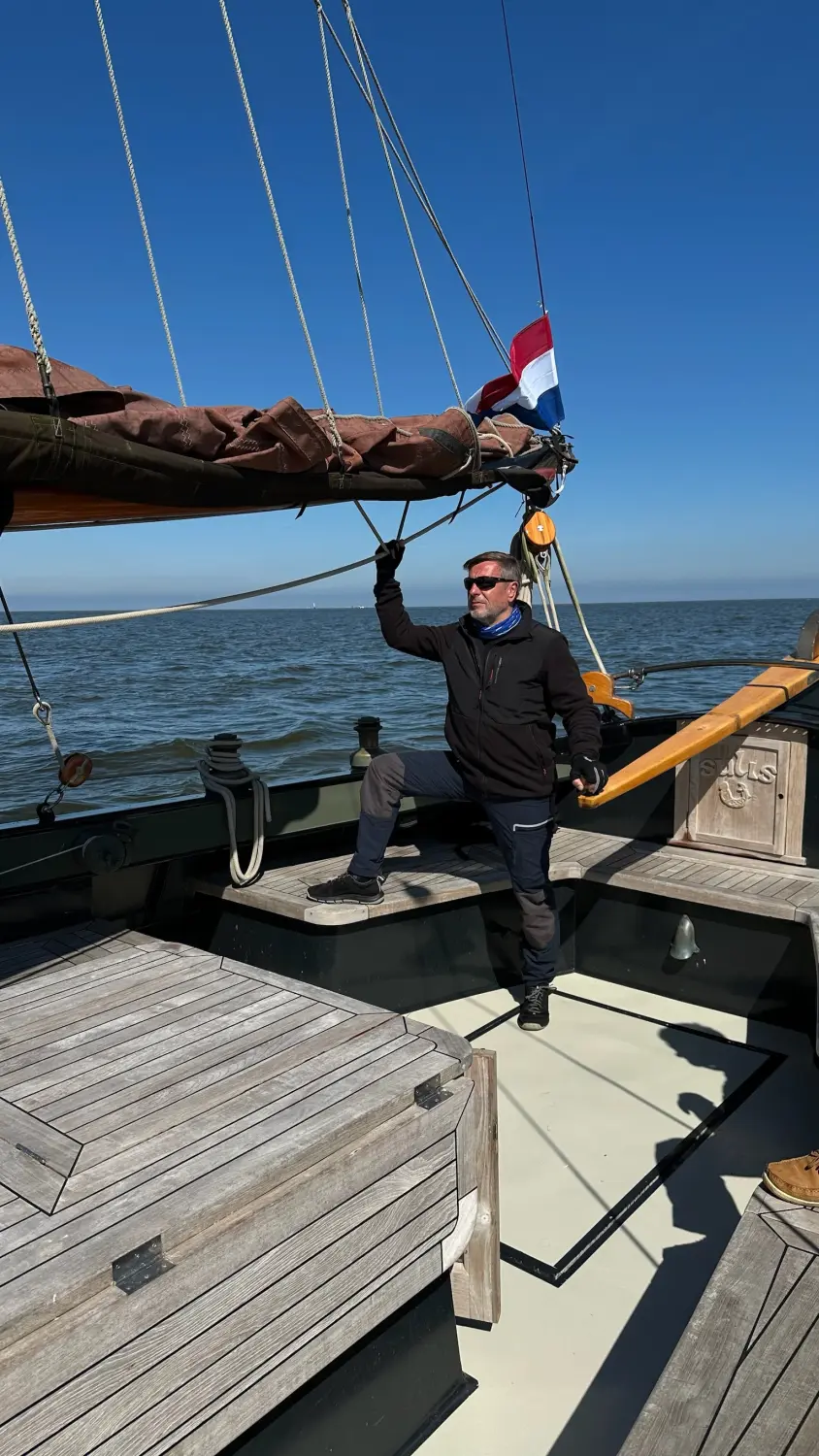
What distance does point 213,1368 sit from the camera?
1.92 metres

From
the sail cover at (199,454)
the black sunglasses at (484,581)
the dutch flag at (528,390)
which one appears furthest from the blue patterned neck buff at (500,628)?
the dutch flag at (528,390)

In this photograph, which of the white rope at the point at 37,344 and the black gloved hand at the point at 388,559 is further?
the black gloved hand at the point at 388,559

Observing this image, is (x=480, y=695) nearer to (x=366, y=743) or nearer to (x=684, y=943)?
(x=366, y=743)

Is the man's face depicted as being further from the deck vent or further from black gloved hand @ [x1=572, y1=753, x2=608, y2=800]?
the deck vent

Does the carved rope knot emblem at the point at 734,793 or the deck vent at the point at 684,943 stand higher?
the carved rope knot emblem at the point at 734,793

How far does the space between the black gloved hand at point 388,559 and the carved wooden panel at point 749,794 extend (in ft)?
6.49

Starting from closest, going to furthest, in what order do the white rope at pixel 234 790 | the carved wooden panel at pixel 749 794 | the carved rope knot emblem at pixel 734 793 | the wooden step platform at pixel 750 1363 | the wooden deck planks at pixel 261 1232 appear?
the wooden deck planks at pixel 261 1232 → the wooden step platform at pixel 750 1363 → the white rope at pixel 234 790 → the carved wooden panel at pixel 749 794 → the carved rope knot emblem at pixel 734 793

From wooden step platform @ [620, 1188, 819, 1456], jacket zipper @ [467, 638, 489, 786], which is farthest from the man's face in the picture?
wooden step platform @ [620, 1188, 819, 1456]

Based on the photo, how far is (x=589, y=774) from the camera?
3877mm

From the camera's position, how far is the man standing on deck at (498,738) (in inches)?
159

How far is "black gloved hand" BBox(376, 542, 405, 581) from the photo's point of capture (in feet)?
13.5

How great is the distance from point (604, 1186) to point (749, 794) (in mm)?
2353

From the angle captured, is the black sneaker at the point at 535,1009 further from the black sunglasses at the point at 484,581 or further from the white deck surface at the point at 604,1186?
the black sunglasses at the point at 484,581

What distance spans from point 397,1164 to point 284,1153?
0.33 metres
